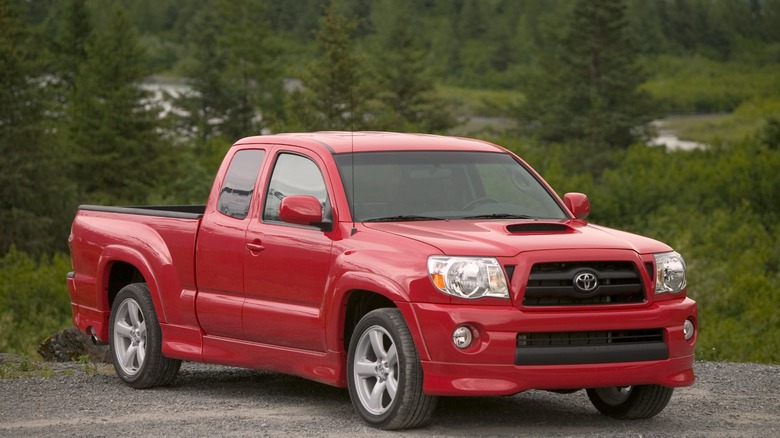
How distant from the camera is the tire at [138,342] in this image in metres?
10.4

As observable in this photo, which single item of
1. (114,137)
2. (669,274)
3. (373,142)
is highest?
(373,142)

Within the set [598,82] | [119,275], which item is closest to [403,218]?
[119,275]

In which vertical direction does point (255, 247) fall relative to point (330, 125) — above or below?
above

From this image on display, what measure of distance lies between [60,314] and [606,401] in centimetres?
3384

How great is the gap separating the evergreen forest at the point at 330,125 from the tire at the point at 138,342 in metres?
21.9

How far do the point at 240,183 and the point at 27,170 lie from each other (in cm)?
4441

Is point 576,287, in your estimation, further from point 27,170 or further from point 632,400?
point 27,170

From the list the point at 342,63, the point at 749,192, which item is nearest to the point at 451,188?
the point at 342,63

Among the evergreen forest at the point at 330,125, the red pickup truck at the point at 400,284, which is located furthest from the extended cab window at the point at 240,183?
the evergreen forest at the point at 330,125

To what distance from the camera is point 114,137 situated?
56.2m

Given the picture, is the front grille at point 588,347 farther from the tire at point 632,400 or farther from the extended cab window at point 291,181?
the extended cab window at point 291,181

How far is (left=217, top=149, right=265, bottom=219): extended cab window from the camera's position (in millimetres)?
9641

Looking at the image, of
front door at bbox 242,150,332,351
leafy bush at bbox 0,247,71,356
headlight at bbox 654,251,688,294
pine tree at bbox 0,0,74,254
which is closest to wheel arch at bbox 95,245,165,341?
front door at bbox 242,150,332,351

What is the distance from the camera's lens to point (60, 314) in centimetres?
4103
